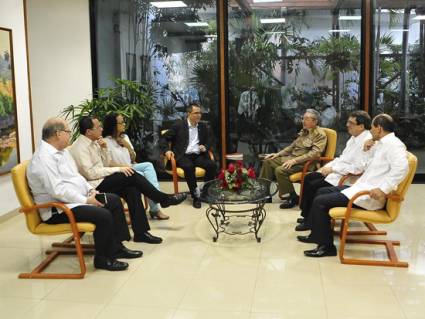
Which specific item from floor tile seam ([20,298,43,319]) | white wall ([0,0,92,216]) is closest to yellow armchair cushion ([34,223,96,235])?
floor tile seam ([20,298,43,319])

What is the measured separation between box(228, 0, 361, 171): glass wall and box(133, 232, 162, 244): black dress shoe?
3145mm

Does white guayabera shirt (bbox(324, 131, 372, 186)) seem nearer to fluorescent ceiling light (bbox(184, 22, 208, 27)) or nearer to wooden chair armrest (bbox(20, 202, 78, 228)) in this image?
wooden chair armrest (bbox(20, 202, 78, 228))

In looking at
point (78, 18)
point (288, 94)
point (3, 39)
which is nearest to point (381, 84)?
point (288, 94)

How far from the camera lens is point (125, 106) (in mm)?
6785

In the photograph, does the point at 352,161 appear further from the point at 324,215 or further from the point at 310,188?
the point at 324,215

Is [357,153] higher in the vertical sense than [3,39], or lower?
lower

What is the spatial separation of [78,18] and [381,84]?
4.50m

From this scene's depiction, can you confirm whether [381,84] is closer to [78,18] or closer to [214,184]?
[214,184]

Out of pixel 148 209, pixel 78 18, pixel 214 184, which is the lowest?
pixel 148 209

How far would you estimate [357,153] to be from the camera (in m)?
4.83

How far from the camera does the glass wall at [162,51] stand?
741 cm

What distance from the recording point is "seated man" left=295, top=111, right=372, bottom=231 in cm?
483

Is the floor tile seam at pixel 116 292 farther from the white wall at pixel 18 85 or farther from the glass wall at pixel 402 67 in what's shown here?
the glass wall at pixel 402 67

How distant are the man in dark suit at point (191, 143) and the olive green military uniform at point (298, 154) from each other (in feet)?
2.62
